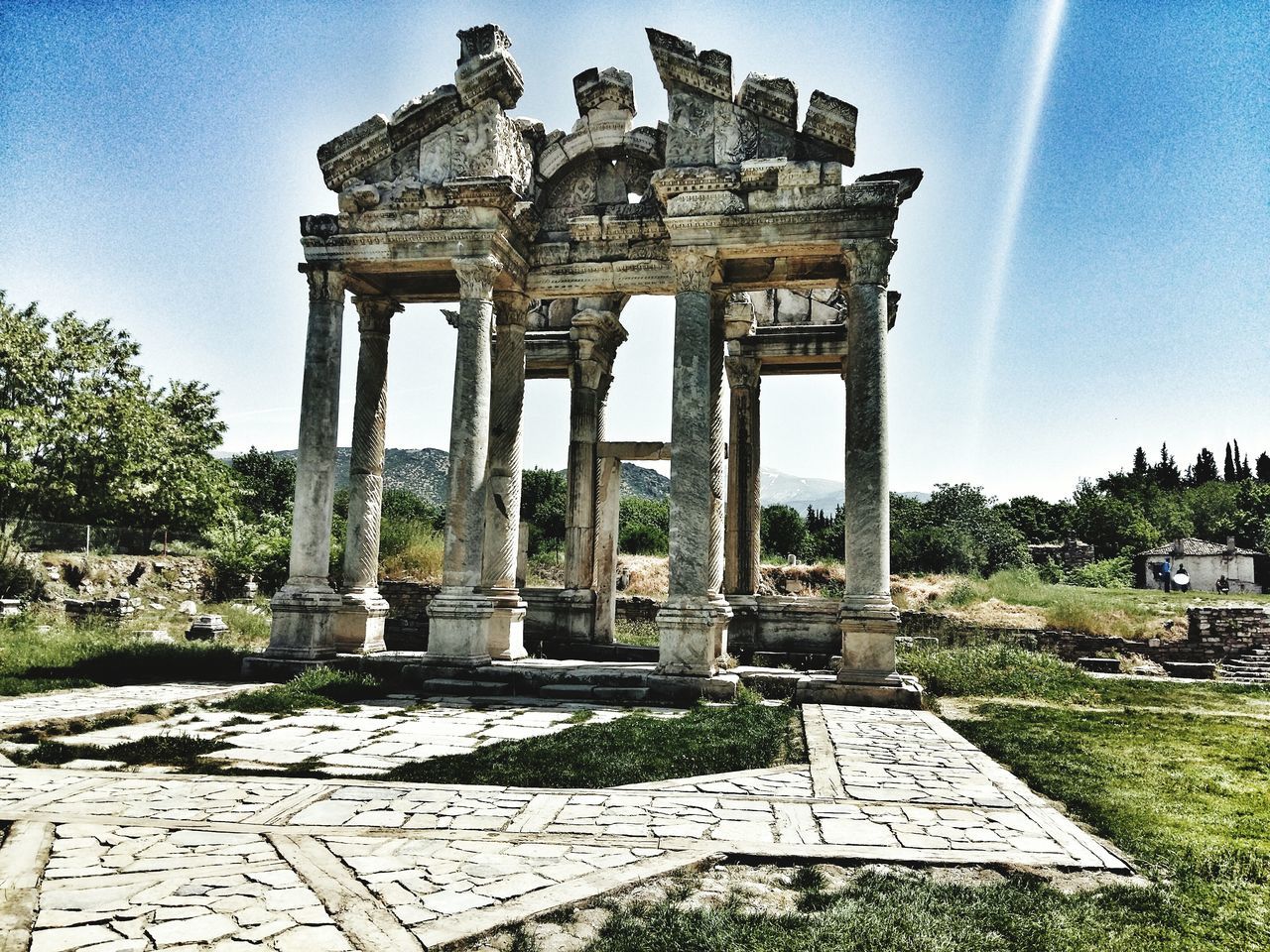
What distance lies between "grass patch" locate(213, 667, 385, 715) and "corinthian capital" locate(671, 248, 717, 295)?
21.7 feet

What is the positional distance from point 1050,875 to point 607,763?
131 inches

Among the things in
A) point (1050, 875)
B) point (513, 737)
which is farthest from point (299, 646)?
point (1050, 875)

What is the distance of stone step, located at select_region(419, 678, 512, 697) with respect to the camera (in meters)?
11.2

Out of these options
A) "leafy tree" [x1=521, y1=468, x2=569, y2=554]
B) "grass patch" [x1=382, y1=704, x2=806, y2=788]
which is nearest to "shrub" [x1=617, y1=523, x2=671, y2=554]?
"leafy tree" [x1=521, y1=468, x2=569, y2=554]

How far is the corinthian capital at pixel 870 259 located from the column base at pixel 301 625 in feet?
28.4

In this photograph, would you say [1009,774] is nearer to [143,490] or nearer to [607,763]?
[607,763]

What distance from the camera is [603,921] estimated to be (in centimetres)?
364

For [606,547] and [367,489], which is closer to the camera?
[367,489]

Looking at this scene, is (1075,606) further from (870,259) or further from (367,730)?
(367,730)

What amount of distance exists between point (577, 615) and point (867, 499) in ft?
20.3

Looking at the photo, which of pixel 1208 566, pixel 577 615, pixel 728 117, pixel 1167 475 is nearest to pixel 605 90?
pixel 728 117

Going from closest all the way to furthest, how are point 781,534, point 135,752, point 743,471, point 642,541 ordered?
point 135,752, point 743,471, point 642,541, point 781,534

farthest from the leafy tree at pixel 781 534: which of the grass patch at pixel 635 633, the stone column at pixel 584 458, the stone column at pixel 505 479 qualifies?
the stone column at pixel 505 479

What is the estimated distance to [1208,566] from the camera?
46844mm
